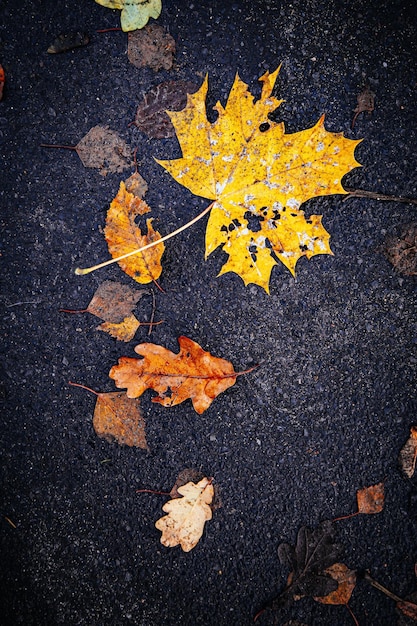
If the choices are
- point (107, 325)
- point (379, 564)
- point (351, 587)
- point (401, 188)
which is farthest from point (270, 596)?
point (401, 188)

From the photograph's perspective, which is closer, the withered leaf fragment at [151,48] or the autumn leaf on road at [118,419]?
the withered leaf fragment at [151,48]

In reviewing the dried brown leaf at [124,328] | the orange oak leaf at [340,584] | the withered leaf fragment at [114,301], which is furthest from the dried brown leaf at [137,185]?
the orange oak leaf at [340,584]

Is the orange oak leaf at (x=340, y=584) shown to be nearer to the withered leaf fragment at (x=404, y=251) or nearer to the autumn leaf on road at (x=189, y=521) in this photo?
the autumn leaf on road at (x=189, y=521)

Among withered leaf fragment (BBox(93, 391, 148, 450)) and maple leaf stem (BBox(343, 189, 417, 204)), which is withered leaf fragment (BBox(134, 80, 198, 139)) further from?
withered leaf fragment (BBox(93, 391, 148, 450))

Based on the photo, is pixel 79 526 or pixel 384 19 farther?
pixel 79 526

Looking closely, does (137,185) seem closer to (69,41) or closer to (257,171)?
(257,171)

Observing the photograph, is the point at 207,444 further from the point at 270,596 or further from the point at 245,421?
the point at 270,596

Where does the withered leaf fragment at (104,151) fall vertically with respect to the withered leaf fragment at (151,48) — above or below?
below
